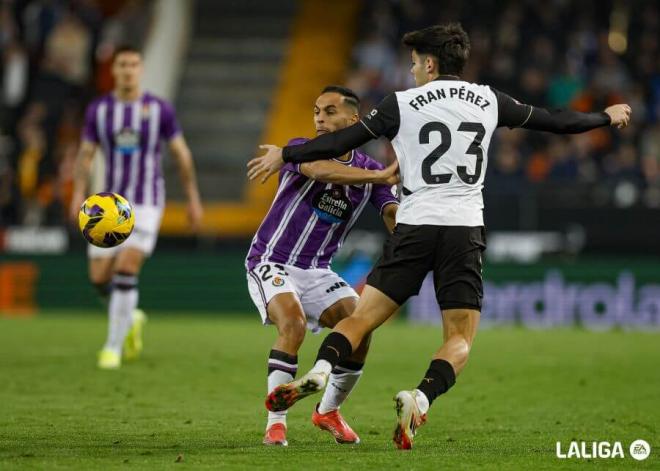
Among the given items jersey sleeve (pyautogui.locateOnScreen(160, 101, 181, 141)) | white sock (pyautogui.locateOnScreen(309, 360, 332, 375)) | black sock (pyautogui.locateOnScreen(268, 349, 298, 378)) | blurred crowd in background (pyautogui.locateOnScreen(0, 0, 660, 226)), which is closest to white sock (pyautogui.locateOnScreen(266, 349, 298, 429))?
black sock (pyautogui.locateOnScreen(268, 349, 298, 378))

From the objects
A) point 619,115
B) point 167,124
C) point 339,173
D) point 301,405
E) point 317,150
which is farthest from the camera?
point 167,124

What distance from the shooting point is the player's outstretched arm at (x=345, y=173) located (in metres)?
7.26

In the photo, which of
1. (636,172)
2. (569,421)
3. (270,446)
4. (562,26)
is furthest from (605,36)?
(270,446)

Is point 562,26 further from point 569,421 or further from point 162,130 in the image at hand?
point 569,421

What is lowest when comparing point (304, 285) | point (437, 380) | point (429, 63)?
point (437, 380)

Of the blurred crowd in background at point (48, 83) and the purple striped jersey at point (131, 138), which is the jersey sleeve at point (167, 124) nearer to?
the purple striped jersey at point (131, 138)

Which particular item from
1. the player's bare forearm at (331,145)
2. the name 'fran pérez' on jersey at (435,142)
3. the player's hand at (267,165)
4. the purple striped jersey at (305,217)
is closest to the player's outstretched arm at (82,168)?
the purple striped jersey at (305,217)

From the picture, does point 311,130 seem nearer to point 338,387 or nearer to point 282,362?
point 338,387

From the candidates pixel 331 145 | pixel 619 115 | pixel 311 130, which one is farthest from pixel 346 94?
pixel 311 130

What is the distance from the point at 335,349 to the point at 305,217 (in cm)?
120

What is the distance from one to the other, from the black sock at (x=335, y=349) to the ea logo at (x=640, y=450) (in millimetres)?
1605

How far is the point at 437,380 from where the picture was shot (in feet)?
22.5

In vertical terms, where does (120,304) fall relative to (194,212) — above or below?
below

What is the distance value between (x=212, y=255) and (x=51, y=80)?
6.13 m
